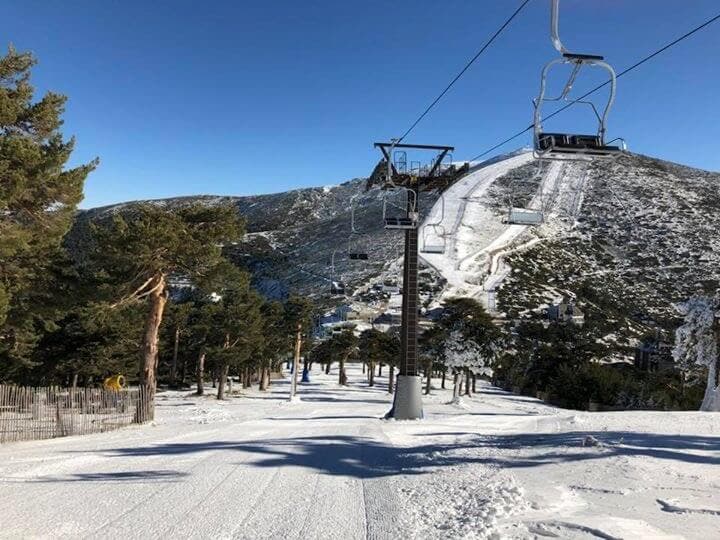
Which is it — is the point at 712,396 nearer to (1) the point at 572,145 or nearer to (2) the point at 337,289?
(1) the point at 572,145

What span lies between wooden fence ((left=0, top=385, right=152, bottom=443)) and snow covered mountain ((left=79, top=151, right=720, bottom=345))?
177 ft

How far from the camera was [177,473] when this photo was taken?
9.62m

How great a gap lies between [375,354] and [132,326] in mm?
28806

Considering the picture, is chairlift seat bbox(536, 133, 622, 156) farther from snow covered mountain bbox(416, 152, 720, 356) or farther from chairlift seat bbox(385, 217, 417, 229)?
snow covered mountain bbox(416, 152, 720, 356)

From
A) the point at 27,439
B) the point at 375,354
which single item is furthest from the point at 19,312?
the point at 375,354

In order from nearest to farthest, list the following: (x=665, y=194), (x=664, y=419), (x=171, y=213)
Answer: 1. (x=664, y=419)
2. (x=171, y=213)
3. (x=665, y=194)

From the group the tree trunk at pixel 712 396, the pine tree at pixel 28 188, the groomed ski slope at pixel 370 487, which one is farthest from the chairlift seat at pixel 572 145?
the tree trunk at pixel 712 396

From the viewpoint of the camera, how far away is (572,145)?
10383 millimetres

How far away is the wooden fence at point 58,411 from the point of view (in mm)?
16281

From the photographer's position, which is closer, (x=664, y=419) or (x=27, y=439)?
(x=27, y=439)

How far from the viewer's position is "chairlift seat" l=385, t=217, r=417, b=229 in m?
21.0

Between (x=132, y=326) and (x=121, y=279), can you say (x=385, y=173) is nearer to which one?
(x=121, y=279)

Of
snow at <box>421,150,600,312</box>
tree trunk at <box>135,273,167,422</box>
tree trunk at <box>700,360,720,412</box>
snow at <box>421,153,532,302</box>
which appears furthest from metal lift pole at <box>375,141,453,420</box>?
snow at <box>421,153,532,302</box>

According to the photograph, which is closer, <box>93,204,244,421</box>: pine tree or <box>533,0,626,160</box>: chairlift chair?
<box>533,0,626,160</box>: chairlift chair
